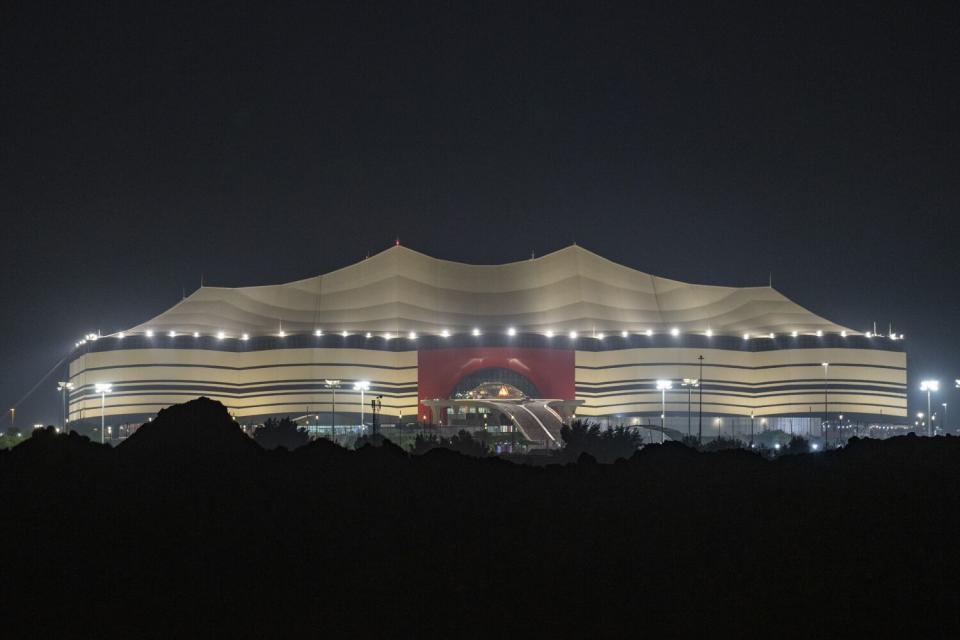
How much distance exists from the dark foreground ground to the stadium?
75.9 m

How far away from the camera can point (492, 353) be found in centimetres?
9731

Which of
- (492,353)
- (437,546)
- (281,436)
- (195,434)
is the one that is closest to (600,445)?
(281,436)

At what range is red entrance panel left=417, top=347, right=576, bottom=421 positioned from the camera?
9756 centimetres

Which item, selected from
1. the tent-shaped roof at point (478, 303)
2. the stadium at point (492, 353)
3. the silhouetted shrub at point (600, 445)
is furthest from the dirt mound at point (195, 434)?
the tent-shaped roof at point (478, 303)

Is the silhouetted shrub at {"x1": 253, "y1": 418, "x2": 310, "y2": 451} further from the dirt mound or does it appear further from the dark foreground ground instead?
the dark foreground ground

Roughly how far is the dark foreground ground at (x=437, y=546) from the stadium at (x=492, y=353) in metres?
75.9

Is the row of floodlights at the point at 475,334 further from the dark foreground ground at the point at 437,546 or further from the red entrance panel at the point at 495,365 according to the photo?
the dark foreground ground at the point at 437,546

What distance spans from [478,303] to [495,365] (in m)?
9.53

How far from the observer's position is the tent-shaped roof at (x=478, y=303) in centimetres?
10256

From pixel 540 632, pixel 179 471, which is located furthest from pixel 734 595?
pixel 179 471

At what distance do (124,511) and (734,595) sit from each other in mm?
6995

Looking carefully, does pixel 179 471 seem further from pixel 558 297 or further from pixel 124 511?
pixel 558 297

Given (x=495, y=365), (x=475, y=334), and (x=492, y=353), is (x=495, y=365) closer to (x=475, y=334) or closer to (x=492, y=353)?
(x=492, y=353)

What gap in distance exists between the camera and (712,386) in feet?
339
